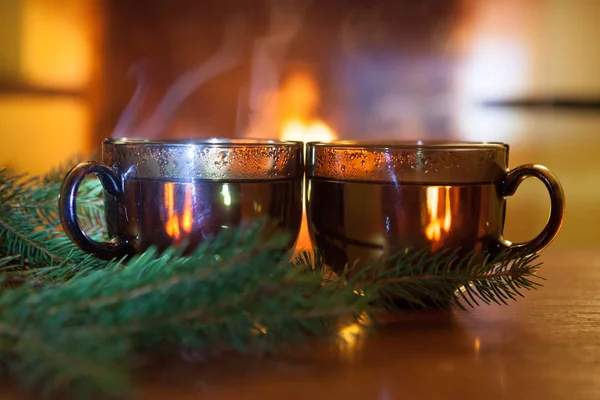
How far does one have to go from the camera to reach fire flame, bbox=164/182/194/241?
0.35 meters

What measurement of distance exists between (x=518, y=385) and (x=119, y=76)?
1168 millimetres

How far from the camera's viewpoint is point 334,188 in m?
0.38

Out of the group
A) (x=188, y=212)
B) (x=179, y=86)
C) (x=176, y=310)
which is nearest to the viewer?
(x=176, y=310)

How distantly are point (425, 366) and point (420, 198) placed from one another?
0.12 metres

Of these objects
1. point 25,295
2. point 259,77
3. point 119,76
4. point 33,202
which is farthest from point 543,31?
point 25,295

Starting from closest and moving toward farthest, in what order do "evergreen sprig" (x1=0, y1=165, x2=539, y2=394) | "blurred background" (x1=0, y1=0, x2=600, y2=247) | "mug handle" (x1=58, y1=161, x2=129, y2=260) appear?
"evergreen sprig" (x1=0, y1=165, x2=539, y2=394) → "mug handle" (x1=58, y1=161, x2=129, y2=260) → "blurred background" (x1=0, y1=0, x2=600, y2=247)

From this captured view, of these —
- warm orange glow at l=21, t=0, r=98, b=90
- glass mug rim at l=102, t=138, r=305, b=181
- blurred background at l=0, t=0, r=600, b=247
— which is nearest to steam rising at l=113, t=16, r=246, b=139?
blurred background at l=0, t=0, r=600, b=247

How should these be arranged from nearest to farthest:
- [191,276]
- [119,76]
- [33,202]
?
[191,276] → [33,202] → [119,76]

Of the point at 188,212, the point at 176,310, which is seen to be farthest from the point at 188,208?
the point at 176,310

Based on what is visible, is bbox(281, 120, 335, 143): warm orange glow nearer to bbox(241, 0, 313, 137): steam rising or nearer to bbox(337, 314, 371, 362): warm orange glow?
bbox(241, 0, 313, 137): steam rising

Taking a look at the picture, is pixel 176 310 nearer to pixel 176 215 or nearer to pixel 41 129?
pixel 176 215

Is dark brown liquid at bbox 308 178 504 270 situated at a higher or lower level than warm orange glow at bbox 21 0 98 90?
lower

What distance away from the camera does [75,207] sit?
356 mm

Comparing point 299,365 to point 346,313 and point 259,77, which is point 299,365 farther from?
point 259,77
